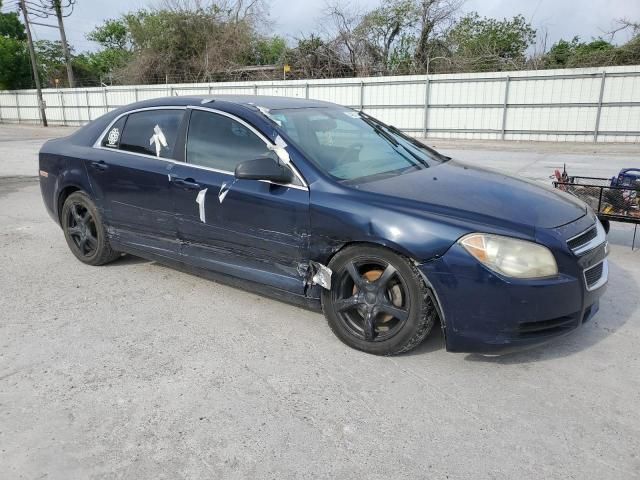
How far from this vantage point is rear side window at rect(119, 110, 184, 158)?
14.1 feet

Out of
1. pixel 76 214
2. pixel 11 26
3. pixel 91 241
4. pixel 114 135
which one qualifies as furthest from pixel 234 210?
pixel 11 26

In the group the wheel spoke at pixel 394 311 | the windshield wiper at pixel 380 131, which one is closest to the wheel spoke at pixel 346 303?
the wheel spoke at pixel 394 311

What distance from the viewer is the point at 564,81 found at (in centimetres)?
1933

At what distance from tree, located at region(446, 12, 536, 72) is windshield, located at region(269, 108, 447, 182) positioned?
20.6 meters

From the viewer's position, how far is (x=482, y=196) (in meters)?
3.33

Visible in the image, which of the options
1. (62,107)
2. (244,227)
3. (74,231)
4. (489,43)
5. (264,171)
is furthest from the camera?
(62,107)

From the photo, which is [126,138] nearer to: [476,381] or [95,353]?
[95,353]

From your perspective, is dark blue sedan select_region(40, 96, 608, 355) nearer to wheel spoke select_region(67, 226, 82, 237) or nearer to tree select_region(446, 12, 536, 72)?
wheel spoke select_region(67, 226, 82, 237)

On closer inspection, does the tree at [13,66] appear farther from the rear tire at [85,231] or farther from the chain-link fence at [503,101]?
the rear tire at [85,231]

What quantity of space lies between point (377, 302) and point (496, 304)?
2.34 ft

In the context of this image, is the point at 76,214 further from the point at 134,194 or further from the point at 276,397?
the point at 276,397

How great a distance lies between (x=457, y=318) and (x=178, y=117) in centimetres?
273

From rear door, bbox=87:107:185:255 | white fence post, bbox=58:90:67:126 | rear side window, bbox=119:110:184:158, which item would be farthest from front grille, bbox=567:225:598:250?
white fence post, bbox=58:90:67:126

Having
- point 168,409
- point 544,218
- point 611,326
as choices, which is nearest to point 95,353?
point 168,409
